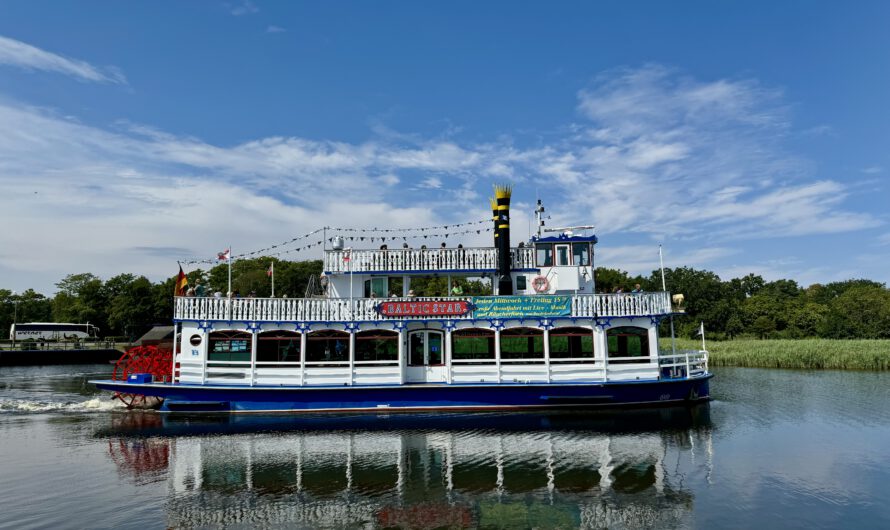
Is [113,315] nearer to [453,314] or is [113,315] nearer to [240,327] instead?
[240,327]

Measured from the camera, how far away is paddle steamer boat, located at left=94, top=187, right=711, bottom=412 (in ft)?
69.7

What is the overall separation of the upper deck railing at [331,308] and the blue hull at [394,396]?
265cm

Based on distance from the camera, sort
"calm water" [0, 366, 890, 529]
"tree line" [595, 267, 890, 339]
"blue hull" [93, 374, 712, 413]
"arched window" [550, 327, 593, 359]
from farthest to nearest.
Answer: "tree line" [595, 267, 890, 339] < "arched window" [550, 327, 593, 359] < "blue hull" [93, 374, 712, 413] < "calm water" [0, 366, 890, 529]

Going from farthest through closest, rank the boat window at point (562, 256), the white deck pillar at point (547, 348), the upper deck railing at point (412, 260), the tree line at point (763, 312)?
the tree line at point (763, 312) → the boat window at point (562, 256) → the upper deck railing at point (412, 260) → the white deck pillar at point (547, 348)

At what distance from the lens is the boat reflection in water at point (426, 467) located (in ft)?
37.4

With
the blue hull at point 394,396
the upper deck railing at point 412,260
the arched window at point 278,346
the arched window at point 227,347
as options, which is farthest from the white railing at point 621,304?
the arched window at point 227,347

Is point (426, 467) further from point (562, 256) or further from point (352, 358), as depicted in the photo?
point (562, 256)

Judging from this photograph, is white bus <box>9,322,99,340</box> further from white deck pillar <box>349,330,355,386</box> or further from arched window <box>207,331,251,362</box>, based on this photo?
white deck pillar <box>349,330,355,386</box>

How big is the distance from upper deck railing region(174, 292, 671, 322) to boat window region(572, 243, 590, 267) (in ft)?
6.73

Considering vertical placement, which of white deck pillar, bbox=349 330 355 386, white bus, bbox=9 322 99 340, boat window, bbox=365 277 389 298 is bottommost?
white deck pillar, bbox=349 330 355 386

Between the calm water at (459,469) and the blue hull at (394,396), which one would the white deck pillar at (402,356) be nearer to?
the blue hull at (394,396)

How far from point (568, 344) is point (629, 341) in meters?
2.38

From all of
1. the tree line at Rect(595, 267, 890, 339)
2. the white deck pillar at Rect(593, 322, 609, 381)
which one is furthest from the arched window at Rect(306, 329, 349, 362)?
the tree line at Rect(595, 267, 890, 339)

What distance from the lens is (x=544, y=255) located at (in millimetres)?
23422
